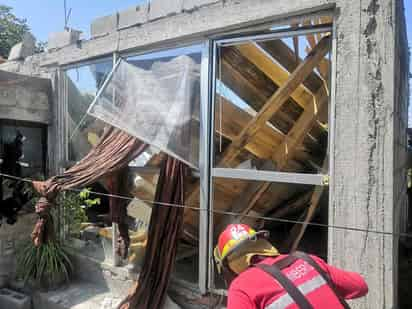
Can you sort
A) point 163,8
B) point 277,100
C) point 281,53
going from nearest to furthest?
point 277,100 → point 281,53 → point 163,8

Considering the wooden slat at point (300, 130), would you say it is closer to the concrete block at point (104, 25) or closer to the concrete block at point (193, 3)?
the concrete block at point (193, 3)

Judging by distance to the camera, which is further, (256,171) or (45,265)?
(45,265)

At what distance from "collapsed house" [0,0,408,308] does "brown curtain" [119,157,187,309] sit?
141 mm

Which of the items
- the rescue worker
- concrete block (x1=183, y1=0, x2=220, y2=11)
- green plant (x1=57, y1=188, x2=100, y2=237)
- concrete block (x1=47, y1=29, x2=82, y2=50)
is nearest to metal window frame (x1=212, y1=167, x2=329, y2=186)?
the rescue worker

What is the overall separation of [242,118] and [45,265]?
309 cm

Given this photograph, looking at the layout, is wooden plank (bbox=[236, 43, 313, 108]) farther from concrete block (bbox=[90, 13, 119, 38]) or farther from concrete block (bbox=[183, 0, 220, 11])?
concrete block (bbox=[90, 13, 119, 38])

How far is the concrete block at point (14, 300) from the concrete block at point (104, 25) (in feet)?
11.2

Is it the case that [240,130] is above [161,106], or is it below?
below

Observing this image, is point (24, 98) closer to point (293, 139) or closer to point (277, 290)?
point (293, 139)

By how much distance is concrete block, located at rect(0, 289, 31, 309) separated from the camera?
3.73m

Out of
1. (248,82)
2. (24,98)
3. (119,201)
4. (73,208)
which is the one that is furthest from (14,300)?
(248,82)

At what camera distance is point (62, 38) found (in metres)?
4.03

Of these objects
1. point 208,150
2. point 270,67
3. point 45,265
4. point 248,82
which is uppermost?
point 270,67

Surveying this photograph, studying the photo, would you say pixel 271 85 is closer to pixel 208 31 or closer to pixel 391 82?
pixel 208 31
